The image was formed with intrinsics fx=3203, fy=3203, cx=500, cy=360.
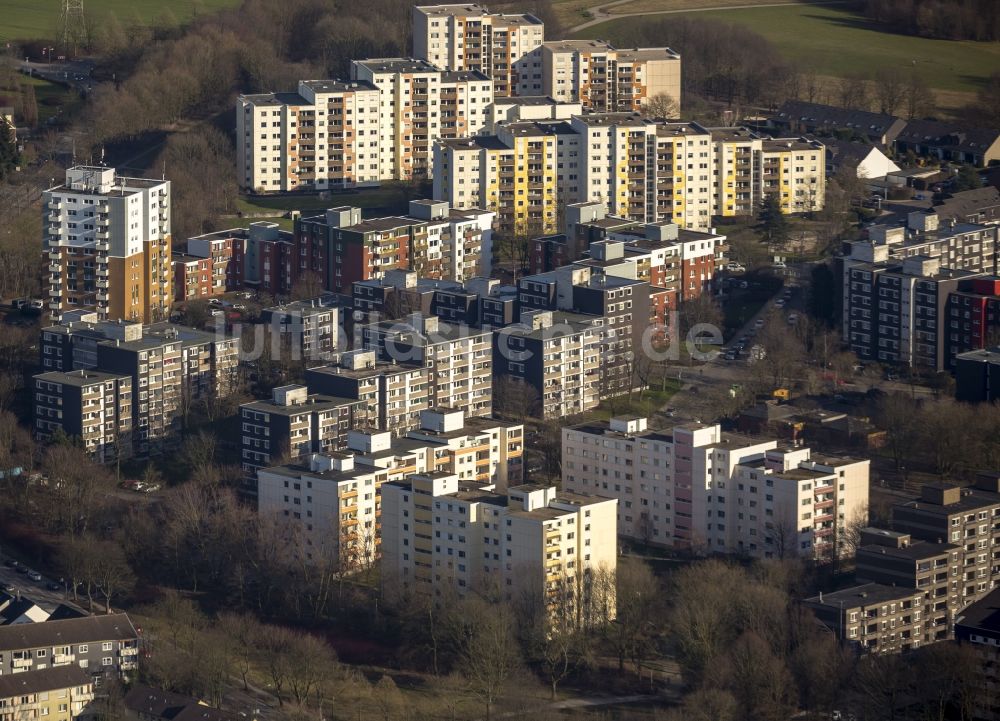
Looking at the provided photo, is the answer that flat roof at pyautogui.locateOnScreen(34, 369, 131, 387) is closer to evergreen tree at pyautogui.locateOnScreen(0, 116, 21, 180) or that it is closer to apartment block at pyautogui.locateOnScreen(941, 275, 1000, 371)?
evergreen tree at pyautogui.locateOnScreen(0, 116, 21, 180)

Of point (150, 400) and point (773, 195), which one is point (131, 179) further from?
point (773, 195)

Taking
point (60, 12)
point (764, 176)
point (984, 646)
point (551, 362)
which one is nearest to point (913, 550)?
point (984, 646)

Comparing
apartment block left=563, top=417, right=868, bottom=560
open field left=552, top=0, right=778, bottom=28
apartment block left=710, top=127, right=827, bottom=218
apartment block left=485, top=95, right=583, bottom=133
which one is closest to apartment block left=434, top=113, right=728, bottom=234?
apartment block left=710, top=127, right=827, bottom=218

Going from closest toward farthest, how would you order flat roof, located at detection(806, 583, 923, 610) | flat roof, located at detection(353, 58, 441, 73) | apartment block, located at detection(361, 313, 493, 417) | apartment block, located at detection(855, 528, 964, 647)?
flat roof, located at detection(806, 583, 923, 610), apartment block, located at detection(855, 528, 964, 647), apartment block, located at detection(361, 313, 493, 417), flat roof, located at detection(353, 58, 441, 73)

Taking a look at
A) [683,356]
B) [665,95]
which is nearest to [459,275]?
[683,356]

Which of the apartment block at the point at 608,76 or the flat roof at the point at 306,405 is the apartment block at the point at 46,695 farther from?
the apartment block at the point at 608,76

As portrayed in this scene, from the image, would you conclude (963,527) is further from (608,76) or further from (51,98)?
(51,98)
